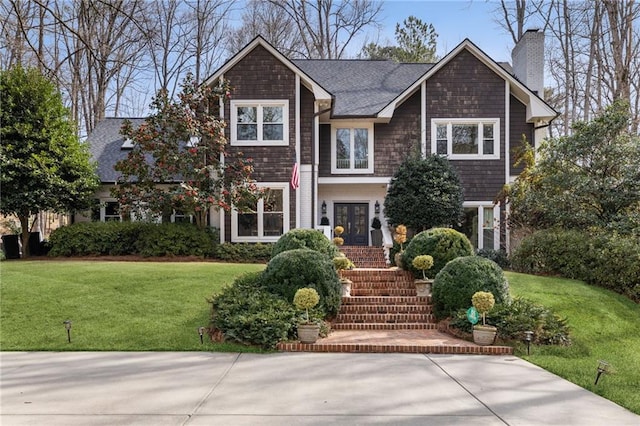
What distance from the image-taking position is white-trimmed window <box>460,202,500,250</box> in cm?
1834

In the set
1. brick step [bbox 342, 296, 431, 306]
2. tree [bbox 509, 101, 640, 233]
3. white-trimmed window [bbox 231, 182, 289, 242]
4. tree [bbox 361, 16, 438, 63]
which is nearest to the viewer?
brick step [bbox 342, 296, 431, 306]

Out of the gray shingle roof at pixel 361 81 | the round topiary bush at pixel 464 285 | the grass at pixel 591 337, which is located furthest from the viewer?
the gray shingle roof at pixel 361 81

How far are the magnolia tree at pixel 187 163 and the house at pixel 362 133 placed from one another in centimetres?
A: 86

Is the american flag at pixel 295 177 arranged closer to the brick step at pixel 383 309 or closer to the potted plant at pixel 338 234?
the potted plant at pixel 338 234

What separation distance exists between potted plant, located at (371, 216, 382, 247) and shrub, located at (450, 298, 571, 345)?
8639 millimetres

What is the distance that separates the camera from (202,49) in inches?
1214

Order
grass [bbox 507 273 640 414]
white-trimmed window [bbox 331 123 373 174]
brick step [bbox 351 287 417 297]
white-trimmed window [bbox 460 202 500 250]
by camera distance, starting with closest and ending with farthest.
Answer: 1. grass [bbox 507 273 640 414]
2. brick step [bbox 351 287 417 297]
3. white-trimmed window [bbox 460 202 500 250]
4. white-trimmed window [bbox 331 123 373 174]

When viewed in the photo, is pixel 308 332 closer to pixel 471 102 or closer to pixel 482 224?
pixel 482 224

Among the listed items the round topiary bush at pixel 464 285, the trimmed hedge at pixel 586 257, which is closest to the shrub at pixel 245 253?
the round topiary bush at pixel 464 285

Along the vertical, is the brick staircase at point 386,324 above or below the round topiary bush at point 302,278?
below

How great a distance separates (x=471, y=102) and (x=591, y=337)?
11278 mm

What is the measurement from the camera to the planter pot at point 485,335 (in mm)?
8734

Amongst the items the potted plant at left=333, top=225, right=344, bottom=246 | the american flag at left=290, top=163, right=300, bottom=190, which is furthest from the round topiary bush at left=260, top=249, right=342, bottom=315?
the american flag at left=290, top=163, right=300, bottom=190

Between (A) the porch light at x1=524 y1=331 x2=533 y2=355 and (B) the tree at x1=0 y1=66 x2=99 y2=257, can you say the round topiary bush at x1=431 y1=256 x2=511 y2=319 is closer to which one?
(A) the porch light at x1=524 y1=331 x2=533 y2=355
